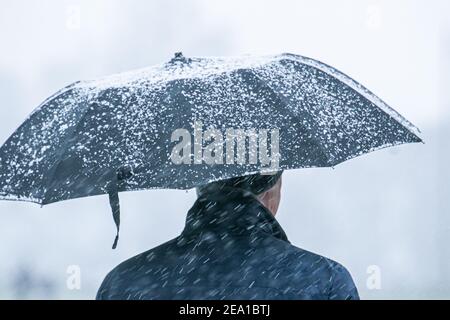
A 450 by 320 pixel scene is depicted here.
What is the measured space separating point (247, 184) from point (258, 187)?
36mm

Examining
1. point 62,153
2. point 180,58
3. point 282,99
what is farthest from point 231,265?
point 180,58

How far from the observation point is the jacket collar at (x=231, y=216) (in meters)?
3.16

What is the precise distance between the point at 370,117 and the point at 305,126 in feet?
1.14

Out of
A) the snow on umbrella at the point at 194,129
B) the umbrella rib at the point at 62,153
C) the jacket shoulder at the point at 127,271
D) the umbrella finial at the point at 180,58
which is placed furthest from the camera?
the umbrella finial at the point at 180,58

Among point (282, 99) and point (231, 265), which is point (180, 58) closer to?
point (282, 99)

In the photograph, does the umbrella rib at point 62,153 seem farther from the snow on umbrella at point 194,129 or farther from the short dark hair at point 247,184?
the short dark hair at point 247,184

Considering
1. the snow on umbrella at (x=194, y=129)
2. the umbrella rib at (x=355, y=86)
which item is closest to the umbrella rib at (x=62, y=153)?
the snow on umbrella at (x=194, y=129)

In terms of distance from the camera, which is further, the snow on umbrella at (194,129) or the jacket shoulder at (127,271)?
the snow on umbrella at (194,129)

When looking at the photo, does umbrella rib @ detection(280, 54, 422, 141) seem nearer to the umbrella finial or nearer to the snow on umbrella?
the snow on umbrella

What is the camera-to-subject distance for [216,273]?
313 centimetres

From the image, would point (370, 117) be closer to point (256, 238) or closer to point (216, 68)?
point (216, 68)
